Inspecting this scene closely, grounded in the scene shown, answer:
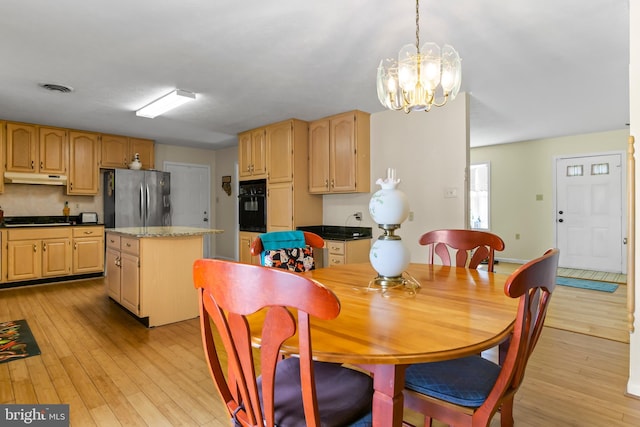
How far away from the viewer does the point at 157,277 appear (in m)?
3.21

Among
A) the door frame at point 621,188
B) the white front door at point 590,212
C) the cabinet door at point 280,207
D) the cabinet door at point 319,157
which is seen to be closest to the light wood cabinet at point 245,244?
the cabinet door at point 280,207

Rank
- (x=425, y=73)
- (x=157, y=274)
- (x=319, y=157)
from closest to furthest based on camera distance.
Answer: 1. (x=425, y=73)
2. (x=157, y=274)
3. (x=319, y=157)

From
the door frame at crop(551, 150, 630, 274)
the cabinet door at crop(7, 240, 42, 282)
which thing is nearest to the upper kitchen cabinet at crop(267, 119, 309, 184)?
the cabinet door at crop(7, 240, 42, 282)

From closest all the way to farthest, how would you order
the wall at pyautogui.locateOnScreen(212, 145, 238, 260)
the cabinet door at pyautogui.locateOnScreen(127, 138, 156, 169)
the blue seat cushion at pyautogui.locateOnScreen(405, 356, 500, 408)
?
1. the blue seat cushion at pyautogui.locateOnScreen(405, 356, 500, 408)
2. the cabinet door at pyautogui.locateOnScreen(127, 138, 156, 169)
3. the wall at pyautogui.locateOnScreen(212, 145, 238, 260)

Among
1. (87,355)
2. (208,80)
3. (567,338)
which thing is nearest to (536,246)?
(567,338)

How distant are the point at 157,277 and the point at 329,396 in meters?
2.63

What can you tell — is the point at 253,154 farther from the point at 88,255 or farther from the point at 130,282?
the point at 88,255

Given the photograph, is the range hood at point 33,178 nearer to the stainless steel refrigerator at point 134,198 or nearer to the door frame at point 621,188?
the stainless steel refrigerator at point 134,198

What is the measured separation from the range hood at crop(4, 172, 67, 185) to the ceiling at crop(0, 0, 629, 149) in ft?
3.08

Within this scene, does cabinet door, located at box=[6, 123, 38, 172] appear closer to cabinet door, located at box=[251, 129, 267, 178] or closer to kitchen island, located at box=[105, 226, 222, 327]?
kitchen island, located at box=[105, 226, 222, 327]

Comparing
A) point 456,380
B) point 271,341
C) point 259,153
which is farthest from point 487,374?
point 259,153

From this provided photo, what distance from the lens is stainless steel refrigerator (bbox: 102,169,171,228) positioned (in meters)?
5.50

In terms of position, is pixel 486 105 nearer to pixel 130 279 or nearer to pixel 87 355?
pixel 130 279

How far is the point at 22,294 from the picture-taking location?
4.35 metres
